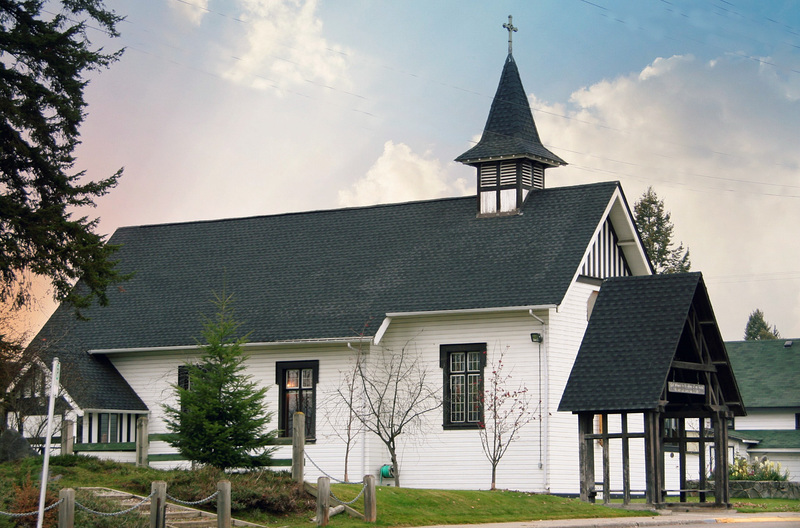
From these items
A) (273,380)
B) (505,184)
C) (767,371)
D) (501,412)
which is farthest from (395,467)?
(767,371)

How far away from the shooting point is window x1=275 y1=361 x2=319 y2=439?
33031 millimetres

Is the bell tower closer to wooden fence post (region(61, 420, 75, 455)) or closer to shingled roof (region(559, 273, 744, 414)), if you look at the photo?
shingled roof (region(559, 273, 744, 414))

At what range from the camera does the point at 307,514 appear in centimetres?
2245

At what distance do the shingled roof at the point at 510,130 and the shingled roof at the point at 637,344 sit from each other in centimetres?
775

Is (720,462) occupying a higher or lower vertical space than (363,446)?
lower

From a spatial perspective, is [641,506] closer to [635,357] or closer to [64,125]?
[635,357]

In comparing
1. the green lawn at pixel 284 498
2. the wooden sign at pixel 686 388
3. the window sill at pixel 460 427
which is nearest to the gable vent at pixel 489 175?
the window sill at pixel 460 427

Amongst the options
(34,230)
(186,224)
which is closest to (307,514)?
(34,230)

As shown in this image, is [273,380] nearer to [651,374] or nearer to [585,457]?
[585,457]

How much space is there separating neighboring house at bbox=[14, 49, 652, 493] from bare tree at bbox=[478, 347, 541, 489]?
27 centimetres

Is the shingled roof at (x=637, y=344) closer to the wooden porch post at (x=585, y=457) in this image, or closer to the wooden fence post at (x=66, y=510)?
the wooden porch post at (x=585, y=457)

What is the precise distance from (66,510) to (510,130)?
73.1ft

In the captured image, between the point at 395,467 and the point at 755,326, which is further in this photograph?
the point at 755,326

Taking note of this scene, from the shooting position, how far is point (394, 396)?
3209 centimetres
